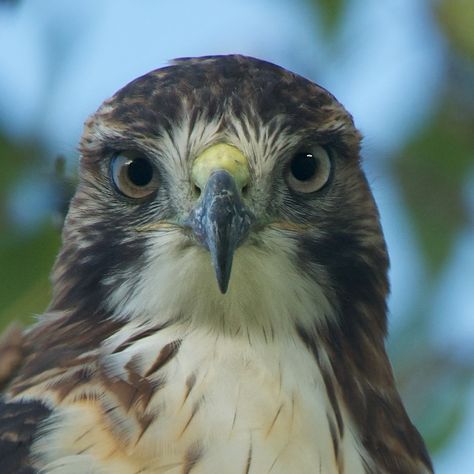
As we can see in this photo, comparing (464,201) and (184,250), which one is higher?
(464,201)

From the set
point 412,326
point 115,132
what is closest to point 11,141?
point 115,132

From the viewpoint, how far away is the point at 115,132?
4387 mm

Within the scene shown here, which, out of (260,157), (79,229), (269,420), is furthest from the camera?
(79,229)

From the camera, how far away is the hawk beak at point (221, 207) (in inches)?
152

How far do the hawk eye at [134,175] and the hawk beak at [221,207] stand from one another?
7.1 inches

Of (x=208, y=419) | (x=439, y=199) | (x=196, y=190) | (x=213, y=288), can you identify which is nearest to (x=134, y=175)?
(x=196, y=190)

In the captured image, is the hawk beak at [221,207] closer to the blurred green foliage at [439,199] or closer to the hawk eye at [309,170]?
the hawk eye at [309,170]

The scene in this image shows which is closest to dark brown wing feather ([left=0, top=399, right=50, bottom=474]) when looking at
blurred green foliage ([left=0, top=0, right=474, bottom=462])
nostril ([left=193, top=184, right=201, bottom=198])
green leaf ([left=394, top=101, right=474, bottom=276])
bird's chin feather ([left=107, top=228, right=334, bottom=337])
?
bird's chin feather ([left=107, top=228, right=334, bottom=337])

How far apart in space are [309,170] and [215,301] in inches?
21.3

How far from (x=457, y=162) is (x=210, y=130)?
4.24 ft

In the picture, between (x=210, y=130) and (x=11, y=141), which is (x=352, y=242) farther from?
(x=11, y=141)

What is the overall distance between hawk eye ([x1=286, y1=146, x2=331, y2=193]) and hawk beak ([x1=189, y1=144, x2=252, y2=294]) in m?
0.20

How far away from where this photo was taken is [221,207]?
3941mm

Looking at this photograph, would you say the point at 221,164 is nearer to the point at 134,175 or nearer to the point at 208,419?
the point at 134,175
